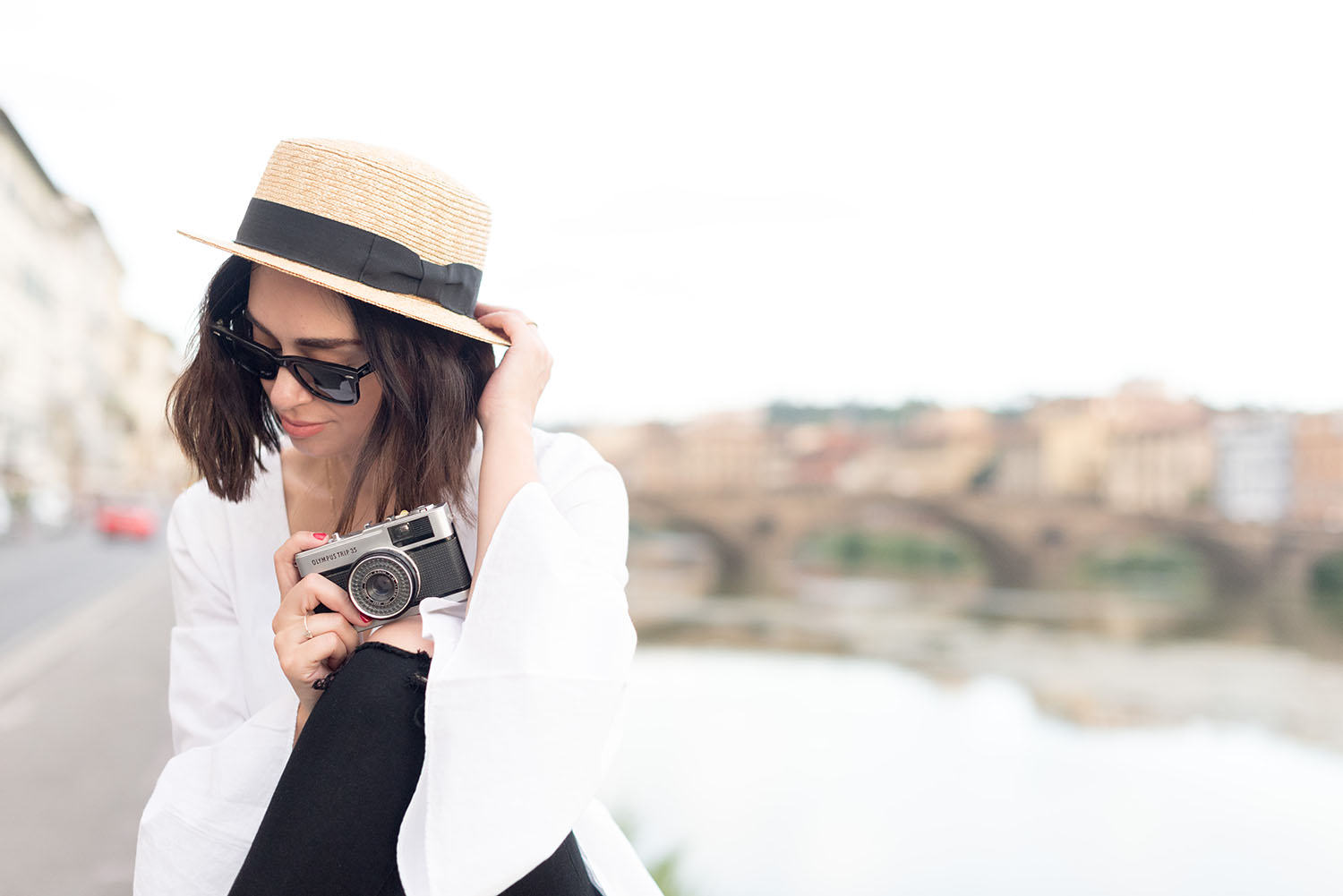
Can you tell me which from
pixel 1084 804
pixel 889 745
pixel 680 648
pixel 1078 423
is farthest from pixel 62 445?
pixel 1078 423

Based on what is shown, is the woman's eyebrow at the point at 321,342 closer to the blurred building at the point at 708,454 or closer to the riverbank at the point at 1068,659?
the riverbank at the point at 1068,659

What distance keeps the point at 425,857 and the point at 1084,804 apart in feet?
20.9

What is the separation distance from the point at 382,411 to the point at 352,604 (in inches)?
6.0

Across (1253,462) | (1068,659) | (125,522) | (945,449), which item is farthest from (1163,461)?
(125,522)

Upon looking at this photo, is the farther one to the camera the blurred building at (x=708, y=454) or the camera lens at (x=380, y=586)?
the blurred building at (x=708, y=454)

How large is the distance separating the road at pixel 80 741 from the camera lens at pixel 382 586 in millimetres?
922

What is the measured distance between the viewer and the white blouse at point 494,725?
19.9 inches

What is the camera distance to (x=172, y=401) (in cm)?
79

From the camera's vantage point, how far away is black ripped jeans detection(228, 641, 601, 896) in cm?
49

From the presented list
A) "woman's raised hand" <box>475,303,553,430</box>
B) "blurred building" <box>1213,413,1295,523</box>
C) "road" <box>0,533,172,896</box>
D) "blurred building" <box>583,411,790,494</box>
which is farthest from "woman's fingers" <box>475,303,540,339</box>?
"blurred building" <box>1213,413,1295,523</box>

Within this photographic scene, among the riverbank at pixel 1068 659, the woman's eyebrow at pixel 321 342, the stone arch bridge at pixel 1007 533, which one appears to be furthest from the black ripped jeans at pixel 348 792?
the stone arch bridge at pixel 1007 533

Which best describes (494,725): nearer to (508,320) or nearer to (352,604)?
(352,604)

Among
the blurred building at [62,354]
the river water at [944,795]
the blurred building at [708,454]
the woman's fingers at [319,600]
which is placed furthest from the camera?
the blurred building at [708,454]

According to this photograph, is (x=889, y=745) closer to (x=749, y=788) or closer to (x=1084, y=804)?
(x=1084, y=804)
